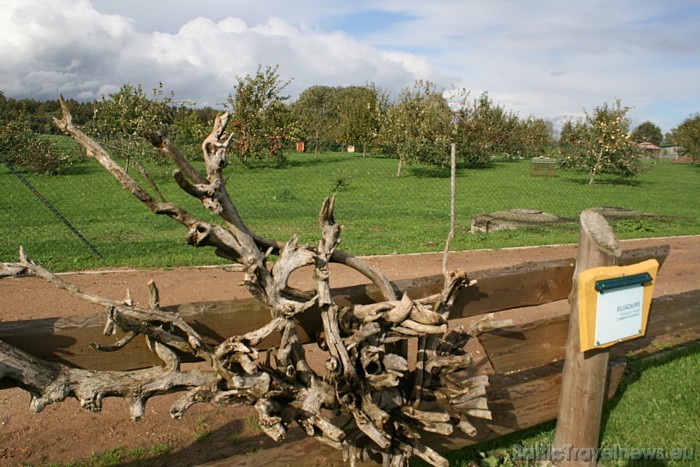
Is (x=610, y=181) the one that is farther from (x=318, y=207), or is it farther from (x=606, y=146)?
(x=318, y=207)

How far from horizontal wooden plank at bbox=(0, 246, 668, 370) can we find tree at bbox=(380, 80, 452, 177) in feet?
80.1

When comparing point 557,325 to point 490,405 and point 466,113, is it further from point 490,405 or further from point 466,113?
point 466,113

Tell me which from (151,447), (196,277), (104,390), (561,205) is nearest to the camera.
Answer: (104,390)

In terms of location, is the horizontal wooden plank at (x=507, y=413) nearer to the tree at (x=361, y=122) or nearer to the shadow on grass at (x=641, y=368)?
the shadow on grass at (x=641, y=368)

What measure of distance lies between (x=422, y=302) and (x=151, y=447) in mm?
2184

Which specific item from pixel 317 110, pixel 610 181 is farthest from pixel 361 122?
pixel 317 110

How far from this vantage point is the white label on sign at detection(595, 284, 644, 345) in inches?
→ 122

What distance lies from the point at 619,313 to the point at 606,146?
87.7 feet

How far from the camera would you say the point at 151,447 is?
12.4 feet

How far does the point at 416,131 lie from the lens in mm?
28688

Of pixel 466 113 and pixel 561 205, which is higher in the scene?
pixel 466 113

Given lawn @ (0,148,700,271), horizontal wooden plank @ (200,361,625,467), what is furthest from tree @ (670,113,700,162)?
horizontal wooden plank @ (200,361,625,467)

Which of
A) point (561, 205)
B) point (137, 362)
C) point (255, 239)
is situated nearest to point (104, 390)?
point (137, 362)

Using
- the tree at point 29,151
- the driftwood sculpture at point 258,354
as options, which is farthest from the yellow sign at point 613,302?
the tree at point 29,151
